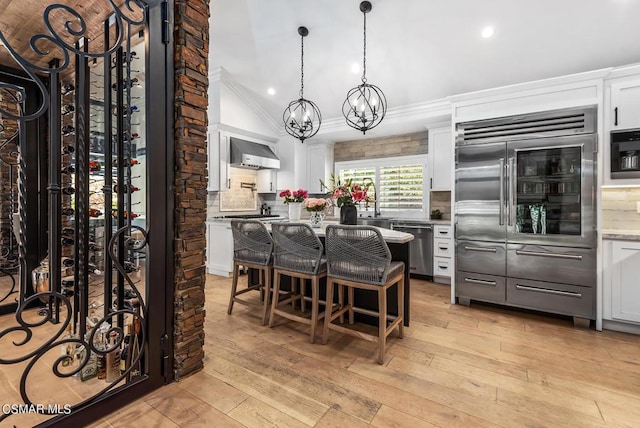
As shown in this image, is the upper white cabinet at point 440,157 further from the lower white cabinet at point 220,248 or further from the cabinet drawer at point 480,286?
the lower white cabinet at point 220,248

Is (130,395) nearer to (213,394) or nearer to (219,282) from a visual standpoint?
(213,394)

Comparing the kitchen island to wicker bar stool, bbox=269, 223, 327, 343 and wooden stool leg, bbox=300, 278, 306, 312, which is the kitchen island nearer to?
wicker bar stool, bbox=269, 223, 327, 343

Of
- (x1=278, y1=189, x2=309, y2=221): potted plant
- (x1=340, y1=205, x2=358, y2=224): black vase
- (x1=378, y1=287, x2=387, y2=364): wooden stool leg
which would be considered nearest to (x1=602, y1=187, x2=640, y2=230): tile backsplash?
(x1=340, y1=205, x2=358, y2=224): black vase

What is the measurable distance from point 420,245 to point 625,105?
8.58 ft

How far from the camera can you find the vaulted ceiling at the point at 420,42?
9.46 feet

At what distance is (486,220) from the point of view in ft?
10.9

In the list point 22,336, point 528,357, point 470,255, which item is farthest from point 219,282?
point 528,357

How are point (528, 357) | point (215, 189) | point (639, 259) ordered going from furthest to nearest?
point (215, 189), point (639, 259), point (528, 357)

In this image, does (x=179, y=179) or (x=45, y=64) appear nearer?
(x=179, y=179)

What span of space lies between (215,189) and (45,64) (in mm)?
2545

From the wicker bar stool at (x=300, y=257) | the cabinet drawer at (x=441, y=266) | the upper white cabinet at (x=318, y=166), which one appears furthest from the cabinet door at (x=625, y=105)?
the upper white cabinet at (x=318, y=166)

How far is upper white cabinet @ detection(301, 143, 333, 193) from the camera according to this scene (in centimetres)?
576

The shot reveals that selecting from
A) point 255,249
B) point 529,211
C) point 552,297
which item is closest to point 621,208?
point 529,211

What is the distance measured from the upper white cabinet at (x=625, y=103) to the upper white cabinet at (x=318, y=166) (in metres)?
3.89
